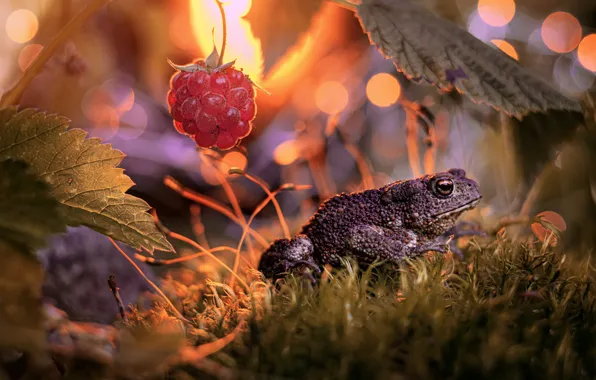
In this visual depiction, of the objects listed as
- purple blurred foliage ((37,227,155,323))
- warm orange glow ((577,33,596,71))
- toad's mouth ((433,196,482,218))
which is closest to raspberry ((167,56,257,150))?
toad's mouth ((433,196,482,218))

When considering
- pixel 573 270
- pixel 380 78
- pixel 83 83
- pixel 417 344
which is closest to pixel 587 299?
pixel 573 270

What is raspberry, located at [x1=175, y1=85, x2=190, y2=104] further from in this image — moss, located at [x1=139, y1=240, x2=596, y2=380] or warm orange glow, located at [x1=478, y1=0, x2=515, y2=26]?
warm orange glow, located at [x1=478, y1=0, x2=515, y2=26]

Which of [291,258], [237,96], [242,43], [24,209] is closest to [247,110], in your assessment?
[237,96]

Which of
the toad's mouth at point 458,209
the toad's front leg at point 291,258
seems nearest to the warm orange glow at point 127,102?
the toad's front leg at point 291,258

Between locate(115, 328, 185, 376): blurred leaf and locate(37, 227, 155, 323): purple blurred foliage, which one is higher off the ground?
locate(115, 328, 185, 376): blurred leaf

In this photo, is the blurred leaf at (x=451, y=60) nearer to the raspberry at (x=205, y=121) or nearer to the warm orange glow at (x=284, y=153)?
the raspberry at (x=205, y=121)

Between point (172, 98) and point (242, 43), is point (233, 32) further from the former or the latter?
point (172, 98)

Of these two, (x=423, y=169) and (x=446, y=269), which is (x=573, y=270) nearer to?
(x=446, y=269)

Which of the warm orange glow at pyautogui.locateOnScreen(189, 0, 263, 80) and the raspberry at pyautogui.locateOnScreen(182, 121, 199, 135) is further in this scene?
the warm orange glow at pyautogui.locateOnScreen(189, 0, 263, 80)
